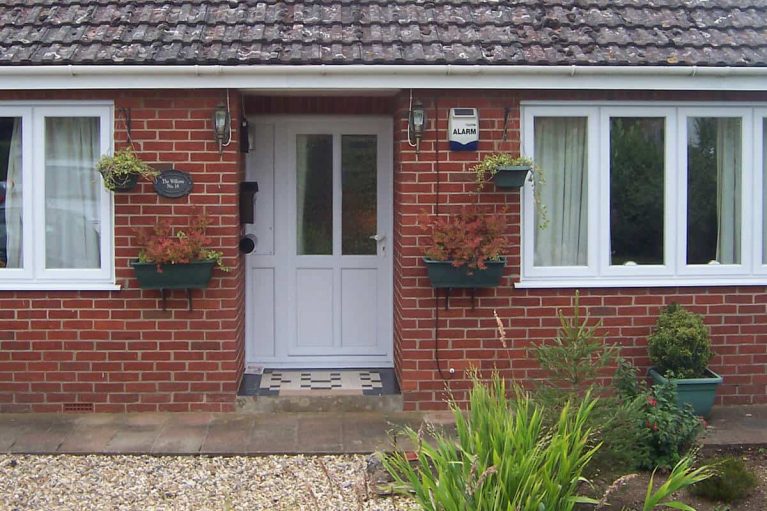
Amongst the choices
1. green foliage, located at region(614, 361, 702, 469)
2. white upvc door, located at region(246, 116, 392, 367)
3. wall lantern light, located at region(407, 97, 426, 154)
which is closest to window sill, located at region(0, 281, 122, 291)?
white upvc door, located at region(246, 116, 392, 367)

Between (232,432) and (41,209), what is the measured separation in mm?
2481

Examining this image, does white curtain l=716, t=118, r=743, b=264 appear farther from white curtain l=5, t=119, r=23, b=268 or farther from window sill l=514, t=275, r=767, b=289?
white curtain l=5, t=119, r=23, b=268

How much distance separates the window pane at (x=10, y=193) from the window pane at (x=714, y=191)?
570cm

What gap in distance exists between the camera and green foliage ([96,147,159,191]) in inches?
302

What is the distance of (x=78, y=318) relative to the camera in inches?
317

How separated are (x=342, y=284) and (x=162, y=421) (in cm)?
225

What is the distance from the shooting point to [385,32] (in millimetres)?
8109

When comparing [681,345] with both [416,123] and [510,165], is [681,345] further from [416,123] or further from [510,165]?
[416,123]

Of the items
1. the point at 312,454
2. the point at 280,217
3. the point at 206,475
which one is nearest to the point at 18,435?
the point at 206,475

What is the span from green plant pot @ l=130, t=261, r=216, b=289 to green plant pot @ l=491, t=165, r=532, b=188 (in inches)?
94.9

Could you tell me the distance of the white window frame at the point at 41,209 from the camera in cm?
804

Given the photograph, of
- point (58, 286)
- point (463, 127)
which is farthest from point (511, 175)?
point (58, 286)

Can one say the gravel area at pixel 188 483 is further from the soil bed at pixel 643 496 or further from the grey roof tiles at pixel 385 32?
the grey roof tiles at pixel 385 32

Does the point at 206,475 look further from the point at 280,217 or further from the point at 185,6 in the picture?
the point at 185,6
